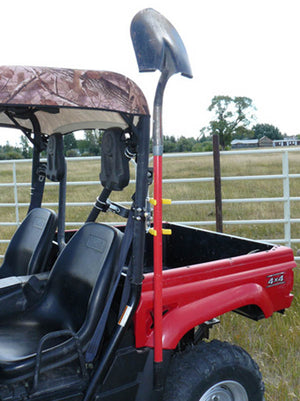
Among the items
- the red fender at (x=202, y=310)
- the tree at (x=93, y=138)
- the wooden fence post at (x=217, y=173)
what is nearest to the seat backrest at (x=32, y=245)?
the tree at (x=93, y=138)

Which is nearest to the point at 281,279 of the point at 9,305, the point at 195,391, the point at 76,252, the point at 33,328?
the point at 195,391

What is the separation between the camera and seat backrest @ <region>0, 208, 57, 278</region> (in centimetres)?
301

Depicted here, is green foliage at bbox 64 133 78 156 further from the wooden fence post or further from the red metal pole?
the wooden fence post

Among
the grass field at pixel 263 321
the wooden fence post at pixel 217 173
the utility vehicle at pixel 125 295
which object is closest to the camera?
the utility vehicle at pixel 125 295

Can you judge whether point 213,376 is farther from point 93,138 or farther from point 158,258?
point 93,138

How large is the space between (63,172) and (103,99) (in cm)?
121

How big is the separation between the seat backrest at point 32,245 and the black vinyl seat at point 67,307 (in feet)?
1.32

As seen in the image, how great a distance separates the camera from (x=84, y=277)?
240cm

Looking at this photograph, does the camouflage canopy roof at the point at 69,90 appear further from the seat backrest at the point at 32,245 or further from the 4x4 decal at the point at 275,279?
the seat backrest at the point at 32,245

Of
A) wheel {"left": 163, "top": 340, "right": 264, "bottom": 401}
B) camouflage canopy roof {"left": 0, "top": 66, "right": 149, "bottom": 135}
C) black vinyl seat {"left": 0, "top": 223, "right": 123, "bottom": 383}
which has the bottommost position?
wheel {"left": 163, "top": 340, "right": 264, "bottom": 401}

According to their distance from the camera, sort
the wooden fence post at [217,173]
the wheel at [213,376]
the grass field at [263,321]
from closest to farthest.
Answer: the wheel at [213,376]
the grass field at [263,321]
the wooden fence post at [217,173]

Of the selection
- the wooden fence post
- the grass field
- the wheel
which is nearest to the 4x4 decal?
the wheel

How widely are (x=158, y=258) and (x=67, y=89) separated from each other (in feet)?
2.68

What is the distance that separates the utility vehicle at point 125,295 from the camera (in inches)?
75.3
